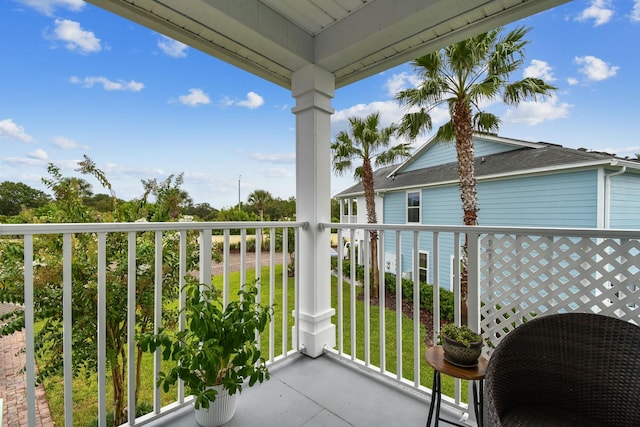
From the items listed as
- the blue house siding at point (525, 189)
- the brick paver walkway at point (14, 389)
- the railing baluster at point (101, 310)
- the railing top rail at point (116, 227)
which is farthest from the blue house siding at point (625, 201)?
the brick paver walkway at point (14, 389)

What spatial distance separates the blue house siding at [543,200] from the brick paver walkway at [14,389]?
6.84m

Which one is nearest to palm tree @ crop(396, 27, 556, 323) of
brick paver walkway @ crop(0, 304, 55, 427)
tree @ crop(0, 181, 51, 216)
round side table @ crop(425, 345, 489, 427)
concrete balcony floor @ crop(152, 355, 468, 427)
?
concrete balcony floor @ crop(152, 355, 468, 427)

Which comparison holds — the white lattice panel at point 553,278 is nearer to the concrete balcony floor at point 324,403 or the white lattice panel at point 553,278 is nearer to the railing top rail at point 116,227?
the concrete balcony floor at point 324,403

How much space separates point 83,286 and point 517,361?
2.43 meters

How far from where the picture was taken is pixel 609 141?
3.49 meters

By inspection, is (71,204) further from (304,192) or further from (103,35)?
(103,35)

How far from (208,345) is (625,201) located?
6307 millimetres

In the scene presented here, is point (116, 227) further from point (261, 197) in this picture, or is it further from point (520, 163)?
point (520, 163)

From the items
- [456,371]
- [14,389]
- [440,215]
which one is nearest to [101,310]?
[456,371]

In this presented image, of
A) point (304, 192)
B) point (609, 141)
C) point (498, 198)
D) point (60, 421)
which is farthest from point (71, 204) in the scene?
point (498, 198)

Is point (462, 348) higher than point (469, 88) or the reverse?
the reverse

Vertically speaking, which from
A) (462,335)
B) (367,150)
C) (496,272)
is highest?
(367,150)

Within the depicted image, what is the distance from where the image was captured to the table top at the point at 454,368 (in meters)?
1.22

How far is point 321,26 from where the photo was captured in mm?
2221
